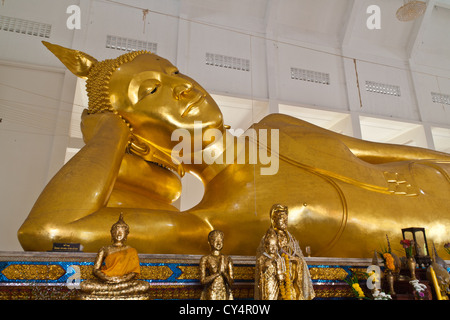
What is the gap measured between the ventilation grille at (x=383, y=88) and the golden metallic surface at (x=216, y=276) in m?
5.00

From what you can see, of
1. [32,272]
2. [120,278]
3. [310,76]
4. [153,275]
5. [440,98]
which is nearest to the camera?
[120,278]

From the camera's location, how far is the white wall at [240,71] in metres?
3.97

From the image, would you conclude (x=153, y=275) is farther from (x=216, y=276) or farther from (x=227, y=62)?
(x=227, y=62)

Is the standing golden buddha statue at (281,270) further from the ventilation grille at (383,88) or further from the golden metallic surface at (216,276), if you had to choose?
the ventilation grille at (383,88)

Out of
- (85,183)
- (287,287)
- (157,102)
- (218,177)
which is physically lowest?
(287,287)

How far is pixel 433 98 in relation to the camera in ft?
20.1

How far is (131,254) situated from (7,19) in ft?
13.4

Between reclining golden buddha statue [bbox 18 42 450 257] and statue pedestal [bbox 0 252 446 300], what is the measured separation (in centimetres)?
25

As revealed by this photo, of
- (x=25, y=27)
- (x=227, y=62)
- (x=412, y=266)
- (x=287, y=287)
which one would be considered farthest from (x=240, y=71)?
(x=287, y=287)

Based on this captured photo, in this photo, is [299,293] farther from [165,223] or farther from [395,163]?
[395,163]

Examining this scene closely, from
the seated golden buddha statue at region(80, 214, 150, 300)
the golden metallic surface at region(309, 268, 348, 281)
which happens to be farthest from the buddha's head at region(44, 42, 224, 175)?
the golden metallic surface at region(309, 268, 348, 281)

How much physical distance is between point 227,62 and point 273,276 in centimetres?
405

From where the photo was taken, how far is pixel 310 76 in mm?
5543

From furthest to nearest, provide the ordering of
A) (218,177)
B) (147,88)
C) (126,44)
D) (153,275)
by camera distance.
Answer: (126,44) → (218,177) → (147,88) → (153,275)
